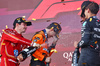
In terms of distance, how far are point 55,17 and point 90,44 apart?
1.51 meters

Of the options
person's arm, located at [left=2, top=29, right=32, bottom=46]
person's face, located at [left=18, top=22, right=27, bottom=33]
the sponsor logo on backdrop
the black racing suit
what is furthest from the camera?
the sponsor logo on backdrop

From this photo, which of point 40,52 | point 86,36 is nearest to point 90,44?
point 86,36

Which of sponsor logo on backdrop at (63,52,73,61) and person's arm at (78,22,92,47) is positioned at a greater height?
person's arm at (78,22,92,47)

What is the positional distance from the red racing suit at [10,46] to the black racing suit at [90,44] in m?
0.97

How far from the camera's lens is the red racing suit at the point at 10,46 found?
3062 millimetres

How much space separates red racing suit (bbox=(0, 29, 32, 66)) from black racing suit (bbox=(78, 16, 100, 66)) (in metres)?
0.97

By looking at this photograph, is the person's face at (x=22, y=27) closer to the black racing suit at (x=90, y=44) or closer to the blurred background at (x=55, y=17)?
the blurred background at (x=55, y=17)

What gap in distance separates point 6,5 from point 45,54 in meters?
1.73

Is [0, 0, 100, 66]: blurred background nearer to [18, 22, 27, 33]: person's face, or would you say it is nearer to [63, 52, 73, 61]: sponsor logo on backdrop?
[63, 52, 73, 61]: sponsor logo on backdrop

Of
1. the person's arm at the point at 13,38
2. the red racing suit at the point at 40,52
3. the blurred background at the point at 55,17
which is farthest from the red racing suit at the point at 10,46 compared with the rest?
the blurred background at the point at 55,17

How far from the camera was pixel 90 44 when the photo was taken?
2555 mm

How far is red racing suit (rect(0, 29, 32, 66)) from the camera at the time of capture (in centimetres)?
306

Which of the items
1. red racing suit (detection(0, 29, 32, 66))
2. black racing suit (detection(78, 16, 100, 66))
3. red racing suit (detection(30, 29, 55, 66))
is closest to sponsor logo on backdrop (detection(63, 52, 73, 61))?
red racing suit (detection(30, 29, 55, 66))

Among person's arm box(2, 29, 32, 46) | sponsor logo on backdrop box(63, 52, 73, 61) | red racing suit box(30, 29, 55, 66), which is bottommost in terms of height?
sponsor logo on backdrop box(63, 52, 73, 61)
